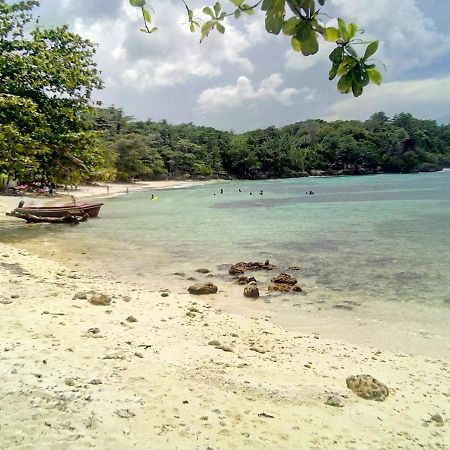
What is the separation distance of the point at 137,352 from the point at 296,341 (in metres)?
2.47

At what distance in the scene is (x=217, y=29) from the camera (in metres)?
2.08

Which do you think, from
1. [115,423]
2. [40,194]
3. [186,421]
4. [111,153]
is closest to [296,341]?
[186,421]

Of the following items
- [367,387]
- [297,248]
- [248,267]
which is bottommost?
[297,248]

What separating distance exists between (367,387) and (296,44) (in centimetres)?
394

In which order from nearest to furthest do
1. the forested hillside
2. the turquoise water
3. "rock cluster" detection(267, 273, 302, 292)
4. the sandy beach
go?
the sandy beach
"rock cluster" detection(267, 273, 302, 292)
the turquoise water
the forested hillside

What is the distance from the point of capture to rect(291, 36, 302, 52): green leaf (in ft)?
5.54

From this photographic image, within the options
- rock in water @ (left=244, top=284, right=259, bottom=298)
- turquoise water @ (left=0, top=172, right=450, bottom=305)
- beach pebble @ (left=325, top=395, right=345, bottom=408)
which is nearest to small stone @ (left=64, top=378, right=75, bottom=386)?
beach pebble @ (left=325, top=395, right=345, bottom=408)

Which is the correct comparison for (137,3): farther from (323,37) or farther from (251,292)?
(251,292)

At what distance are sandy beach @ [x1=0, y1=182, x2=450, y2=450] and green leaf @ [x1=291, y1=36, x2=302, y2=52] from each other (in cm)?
286

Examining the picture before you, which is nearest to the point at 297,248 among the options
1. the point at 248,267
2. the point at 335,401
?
the point at 248,267

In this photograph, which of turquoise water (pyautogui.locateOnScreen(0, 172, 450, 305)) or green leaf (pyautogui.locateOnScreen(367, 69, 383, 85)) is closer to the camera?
green leaf (pyautogui.locateOnScreen(367, 69, 383, 85))

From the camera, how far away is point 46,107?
52.5 ft

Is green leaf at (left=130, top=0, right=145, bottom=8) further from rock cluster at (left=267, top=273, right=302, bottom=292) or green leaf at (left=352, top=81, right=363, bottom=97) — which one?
rock cluster at (left=267, top=273, right=302, bottom=292)

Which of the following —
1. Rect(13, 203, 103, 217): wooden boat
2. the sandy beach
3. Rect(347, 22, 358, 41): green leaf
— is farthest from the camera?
Rect(13, 203, 103, 217): wooden boat
